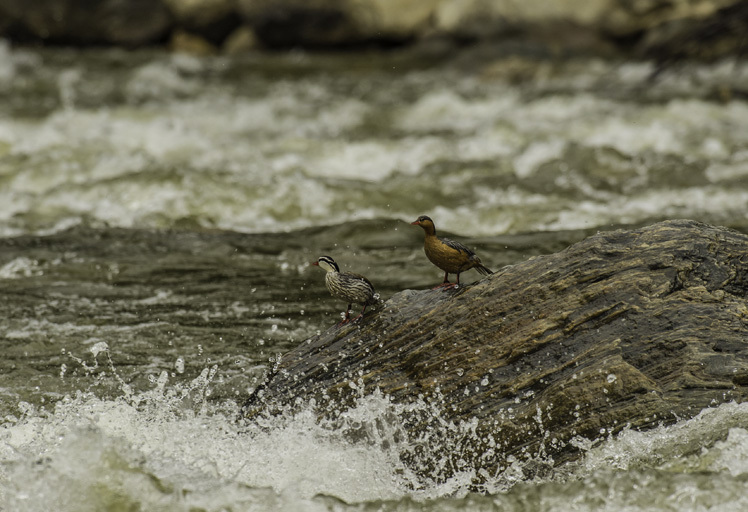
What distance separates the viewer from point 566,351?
3.97 meters

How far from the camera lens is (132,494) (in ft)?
12.2

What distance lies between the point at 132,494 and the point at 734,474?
2.67 meters

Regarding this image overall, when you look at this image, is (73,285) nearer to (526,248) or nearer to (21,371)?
(21,371)

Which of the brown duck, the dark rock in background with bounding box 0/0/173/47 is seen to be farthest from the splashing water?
the dark rock in background with bounding box 0/0/173/47

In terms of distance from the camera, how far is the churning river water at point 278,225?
149 inches

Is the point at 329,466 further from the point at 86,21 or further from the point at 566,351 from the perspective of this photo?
the point at 86,21

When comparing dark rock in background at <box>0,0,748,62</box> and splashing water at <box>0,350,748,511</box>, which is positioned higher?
dark rock in background at <box>0,0,748,62</box>

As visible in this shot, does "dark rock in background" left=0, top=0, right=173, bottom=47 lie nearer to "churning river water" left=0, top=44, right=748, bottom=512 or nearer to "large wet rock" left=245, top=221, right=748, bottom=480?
"churning river water" left=0, top=44, right=748, bottom=512

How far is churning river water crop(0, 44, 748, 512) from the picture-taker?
3.78m

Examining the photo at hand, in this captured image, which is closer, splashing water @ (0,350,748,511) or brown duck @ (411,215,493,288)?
splashing water @ (0,350,748,511)

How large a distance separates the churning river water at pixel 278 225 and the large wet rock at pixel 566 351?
12cm

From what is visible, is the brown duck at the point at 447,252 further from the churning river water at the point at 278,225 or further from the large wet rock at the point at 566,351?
the churning river water at the point at 278,225

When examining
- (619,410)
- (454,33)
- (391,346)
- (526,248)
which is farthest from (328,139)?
(619,410)

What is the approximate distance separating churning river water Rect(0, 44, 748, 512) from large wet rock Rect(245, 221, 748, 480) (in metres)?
0.12
